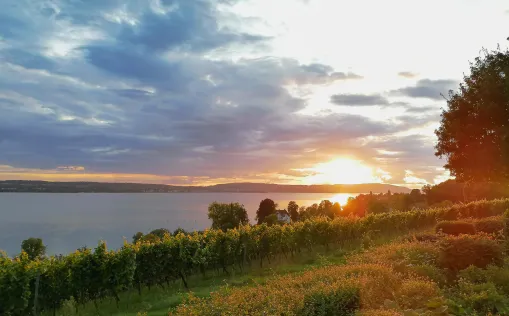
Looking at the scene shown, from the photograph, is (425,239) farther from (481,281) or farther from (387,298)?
(387,298)

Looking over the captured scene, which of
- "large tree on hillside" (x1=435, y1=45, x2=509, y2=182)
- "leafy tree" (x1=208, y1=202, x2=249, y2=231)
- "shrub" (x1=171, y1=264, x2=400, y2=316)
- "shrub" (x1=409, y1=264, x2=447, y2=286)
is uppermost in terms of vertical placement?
"large tree on hillside" (x1=435, y1=45, x2=509, y2=182)

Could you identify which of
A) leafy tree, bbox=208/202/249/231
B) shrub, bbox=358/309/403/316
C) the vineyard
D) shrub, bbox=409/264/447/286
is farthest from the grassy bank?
leafy tree, bbox=208/202/249/231

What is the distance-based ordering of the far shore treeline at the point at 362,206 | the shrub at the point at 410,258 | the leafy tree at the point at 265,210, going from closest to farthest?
1. the shrub at the point at 410,258
2. the far shore treeline at the point at 362,206
3. the leafy tree at the point at 265,210

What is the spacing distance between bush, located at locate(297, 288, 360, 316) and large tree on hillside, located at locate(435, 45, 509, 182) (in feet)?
47.0

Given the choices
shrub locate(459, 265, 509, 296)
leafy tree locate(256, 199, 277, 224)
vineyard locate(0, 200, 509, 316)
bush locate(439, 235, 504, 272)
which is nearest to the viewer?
shrub locate(459, 265, 509, 296)

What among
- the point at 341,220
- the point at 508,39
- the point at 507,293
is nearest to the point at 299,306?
the point at 507,293

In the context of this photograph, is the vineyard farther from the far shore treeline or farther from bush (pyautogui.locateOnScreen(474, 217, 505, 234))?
the far shore treeline

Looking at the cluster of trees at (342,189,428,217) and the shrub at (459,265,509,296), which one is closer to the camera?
the shrub at (459,265,509,296)

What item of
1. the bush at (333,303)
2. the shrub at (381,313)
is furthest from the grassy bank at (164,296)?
the shrub at (381,313)

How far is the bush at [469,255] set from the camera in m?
12.4

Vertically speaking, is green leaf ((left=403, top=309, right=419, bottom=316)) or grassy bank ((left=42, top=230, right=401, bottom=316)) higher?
green leaf ((left=403, top=309, right=419, bottom=316))

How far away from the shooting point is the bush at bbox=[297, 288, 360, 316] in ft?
28.9

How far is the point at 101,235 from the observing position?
166m

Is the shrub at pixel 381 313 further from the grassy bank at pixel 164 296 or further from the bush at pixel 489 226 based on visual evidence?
the bush at pixel 489 226
